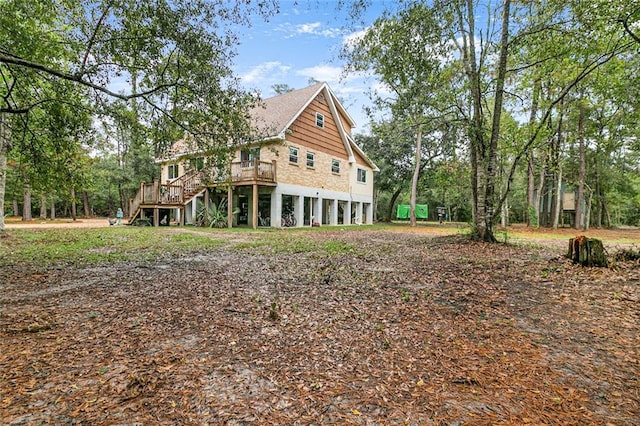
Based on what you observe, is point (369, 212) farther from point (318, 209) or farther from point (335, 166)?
point (318, 209)

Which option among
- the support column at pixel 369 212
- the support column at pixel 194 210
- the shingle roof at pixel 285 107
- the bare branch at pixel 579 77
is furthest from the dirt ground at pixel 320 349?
the support column at pixel 369 212

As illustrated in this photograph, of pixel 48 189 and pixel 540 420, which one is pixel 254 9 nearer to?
pixel 48 189

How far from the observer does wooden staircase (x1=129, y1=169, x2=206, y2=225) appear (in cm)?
1731

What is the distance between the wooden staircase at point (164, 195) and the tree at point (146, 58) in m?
10.4

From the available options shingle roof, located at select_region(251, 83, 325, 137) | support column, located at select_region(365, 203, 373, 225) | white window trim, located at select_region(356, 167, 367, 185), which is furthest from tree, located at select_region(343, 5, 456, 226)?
support column, located at select_region(365, 203, 373, 225)

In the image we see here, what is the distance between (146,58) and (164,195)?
12597 mm

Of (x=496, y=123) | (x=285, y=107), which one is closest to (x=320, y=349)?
(x=496, y=123)

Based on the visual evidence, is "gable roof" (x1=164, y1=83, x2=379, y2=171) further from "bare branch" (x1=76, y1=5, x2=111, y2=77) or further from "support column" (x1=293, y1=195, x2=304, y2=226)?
"bare branch" (x1=76, y1=5, x2=111, y2=77)

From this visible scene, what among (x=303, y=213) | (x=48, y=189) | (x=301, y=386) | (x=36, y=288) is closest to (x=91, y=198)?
(x=303, y=213)

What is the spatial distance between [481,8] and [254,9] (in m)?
7.11

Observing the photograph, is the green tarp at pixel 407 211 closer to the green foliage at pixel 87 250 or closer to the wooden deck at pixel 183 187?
the wooden deck at pixel 183 187

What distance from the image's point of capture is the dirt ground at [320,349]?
2104mm

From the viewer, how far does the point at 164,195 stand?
17578 millimetres

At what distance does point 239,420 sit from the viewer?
6.49ft
